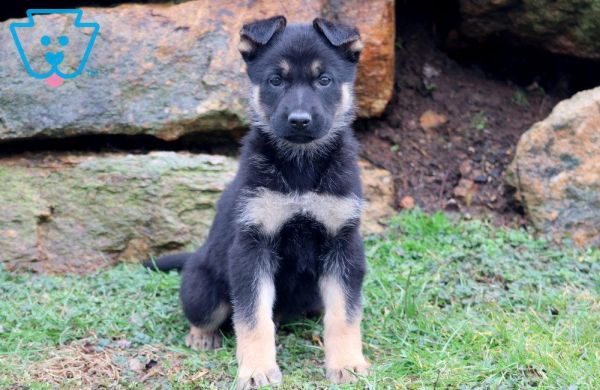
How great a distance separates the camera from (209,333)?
200 inches

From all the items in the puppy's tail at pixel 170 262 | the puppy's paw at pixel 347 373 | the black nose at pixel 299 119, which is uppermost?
the black nose at pixel 299 119

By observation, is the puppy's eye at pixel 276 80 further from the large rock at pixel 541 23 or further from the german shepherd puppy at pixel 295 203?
the large rock at pixel 541 23

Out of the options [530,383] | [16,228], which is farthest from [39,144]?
[530,383]

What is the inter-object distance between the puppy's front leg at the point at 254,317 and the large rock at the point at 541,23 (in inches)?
143

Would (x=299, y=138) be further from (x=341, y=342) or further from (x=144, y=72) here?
(x=144, y=72)

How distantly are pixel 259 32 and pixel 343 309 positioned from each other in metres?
1.66

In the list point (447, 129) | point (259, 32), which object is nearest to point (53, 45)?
point (259, 32)

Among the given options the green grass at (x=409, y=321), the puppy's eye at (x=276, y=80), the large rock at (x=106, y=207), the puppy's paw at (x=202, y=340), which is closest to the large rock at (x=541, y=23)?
the green grass at (x=409, y=321)

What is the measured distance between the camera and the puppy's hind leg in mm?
4969

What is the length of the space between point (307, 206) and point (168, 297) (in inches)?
68.0

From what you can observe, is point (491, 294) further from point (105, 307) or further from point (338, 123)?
point (105, 307)

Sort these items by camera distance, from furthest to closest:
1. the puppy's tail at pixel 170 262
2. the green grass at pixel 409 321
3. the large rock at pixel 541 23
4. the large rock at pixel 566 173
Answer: the large rock at pixel 541 23, the large rock at pixel 566 173, the puppy's tail at pixel 170 262, the green grass at pixel 409 321

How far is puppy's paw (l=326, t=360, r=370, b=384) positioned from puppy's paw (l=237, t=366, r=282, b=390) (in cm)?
30

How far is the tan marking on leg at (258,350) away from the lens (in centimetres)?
424
